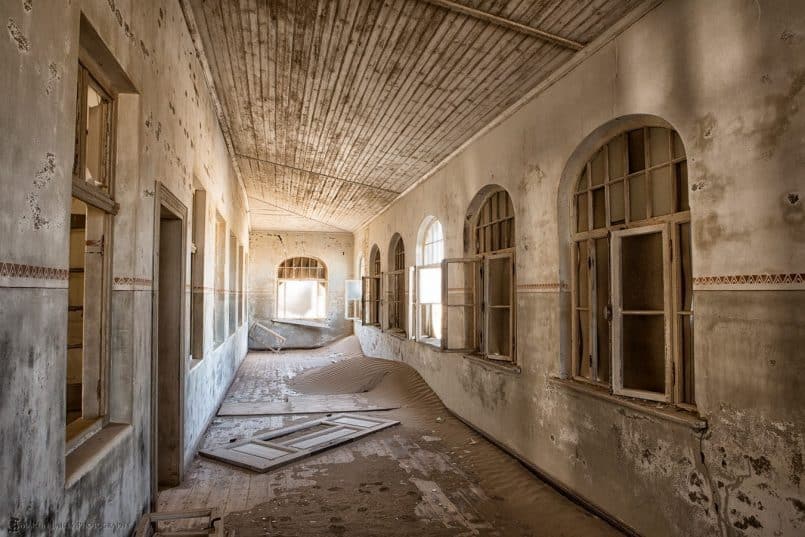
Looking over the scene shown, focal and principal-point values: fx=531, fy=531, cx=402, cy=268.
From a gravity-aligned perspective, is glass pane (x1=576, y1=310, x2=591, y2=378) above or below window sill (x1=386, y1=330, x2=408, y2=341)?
above

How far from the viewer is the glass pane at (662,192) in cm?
367

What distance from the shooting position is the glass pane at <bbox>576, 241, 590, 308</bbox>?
4582mm

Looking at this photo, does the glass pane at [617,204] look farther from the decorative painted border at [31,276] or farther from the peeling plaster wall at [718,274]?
the decorative painted border at [31,276]

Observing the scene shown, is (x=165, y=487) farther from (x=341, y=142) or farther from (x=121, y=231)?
(x=341, y=142)

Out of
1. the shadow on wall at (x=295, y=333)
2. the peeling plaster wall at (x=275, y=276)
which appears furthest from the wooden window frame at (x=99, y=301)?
the peeling plaster wall at (x=275, y=276)

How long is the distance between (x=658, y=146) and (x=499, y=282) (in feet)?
9.59

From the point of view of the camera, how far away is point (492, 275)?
6559 millimetres

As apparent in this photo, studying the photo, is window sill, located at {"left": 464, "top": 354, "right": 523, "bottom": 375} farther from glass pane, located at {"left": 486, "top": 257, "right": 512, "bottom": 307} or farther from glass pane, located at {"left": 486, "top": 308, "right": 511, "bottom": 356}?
glass pane, located at {"left": 486, "top": 257, "right": 512, "bottom": 307}

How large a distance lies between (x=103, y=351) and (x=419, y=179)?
6549 mm

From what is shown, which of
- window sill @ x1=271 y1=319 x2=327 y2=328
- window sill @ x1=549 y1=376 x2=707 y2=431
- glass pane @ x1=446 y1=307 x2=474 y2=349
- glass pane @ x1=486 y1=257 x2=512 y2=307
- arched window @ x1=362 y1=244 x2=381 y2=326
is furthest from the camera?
window sill @ x1=271 y1=319 x2=327 y2=328

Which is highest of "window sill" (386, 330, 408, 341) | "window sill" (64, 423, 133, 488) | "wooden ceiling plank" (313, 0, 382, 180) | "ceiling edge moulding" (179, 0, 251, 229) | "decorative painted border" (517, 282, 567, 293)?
"ceiling edge moulding" (179, 0, 251, 229)

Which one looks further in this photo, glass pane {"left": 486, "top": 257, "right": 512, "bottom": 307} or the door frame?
glass pane {"left": 486, "top": 257, "right": 512, "bottom": 307}

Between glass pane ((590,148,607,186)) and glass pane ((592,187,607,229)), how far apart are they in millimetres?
75

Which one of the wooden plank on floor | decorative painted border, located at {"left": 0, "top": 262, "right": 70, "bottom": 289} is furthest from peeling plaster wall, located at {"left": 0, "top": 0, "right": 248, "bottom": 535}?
the wooden plank on floor
